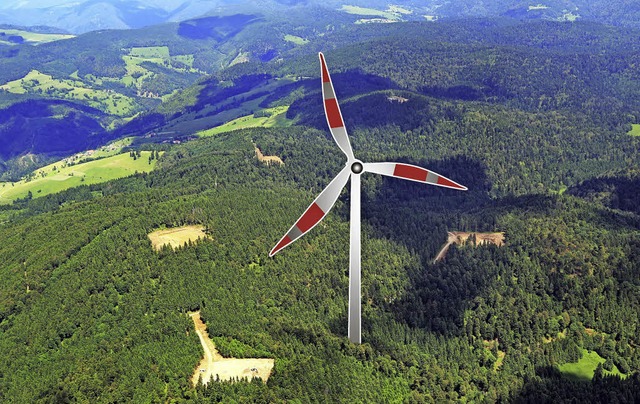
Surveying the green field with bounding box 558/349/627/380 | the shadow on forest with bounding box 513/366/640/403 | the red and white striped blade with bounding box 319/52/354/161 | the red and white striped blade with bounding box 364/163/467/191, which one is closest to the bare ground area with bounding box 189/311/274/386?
the shadow on forest with bounding box 513/366/640/403

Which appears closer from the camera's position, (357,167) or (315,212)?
(357,167)

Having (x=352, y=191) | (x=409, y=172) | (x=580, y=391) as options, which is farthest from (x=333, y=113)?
(x=580, y=391)

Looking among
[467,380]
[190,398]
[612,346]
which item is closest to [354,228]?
[190,398]

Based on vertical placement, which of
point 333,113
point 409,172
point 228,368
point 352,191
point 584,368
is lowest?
point 584,368

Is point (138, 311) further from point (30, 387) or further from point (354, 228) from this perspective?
point (354, 228)

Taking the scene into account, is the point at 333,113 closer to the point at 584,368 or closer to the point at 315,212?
the point at 315,212

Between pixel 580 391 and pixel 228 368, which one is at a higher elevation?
pixel 228 368
